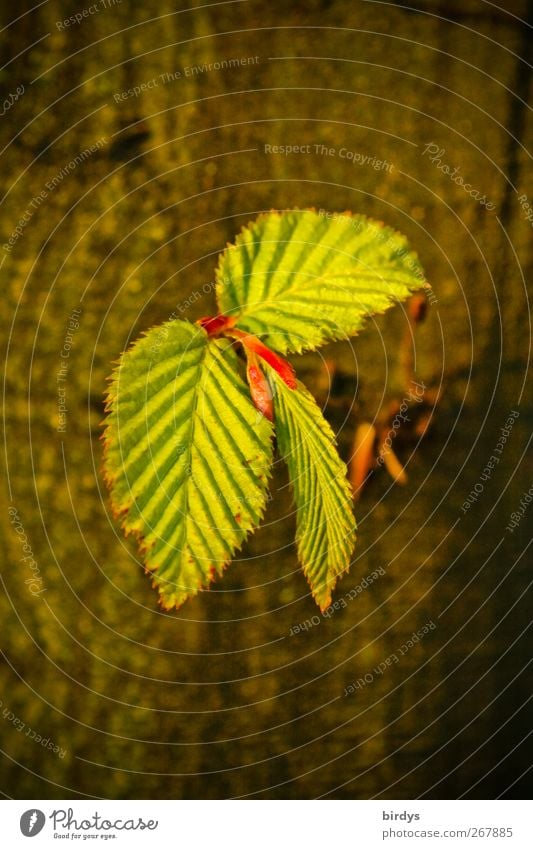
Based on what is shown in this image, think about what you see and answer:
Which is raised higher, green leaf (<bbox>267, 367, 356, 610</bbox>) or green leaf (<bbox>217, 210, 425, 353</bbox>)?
green leaf (<bbox>217, 210, 425, 353</bbox>)

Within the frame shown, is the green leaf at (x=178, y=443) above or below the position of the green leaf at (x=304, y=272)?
below

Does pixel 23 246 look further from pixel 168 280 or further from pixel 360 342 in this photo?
pixel 360 342

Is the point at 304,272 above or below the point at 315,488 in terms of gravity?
above
